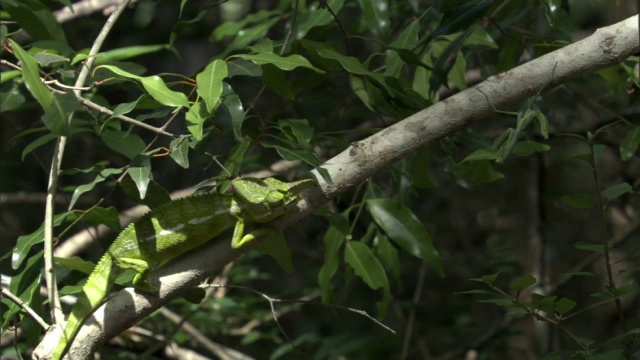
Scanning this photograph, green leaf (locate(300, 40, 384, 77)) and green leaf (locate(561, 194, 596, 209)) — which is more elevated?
green leaf (locate(300, 40, 384, 77))

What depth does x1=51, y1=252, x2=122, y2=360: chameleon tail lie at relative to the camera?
2.57m

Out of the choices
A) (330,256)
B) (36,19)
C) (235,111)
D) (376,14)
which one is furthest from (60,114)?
(376,14)

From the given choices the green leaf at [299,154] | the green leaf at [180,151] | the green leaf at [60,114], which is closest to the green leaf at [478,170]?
the green leaf at [299,154]

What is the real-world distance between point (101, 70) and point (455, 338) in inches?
137

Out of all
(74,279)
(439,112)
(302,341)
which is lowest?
(302,341)

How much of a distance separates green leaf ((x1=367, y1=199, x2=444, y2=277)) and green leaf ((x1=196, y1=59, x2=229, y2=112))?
1.18m

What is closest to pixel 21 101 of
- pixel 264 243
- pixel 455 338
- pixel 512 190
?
pixel 264 243

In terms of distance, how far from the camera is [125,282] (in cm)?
312

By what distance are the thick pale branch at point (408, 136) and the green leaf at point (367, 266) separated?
811 millimetres

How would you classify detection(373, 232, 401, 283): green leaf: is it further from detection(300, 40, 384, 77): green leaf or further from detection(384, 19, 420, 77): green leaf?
detection(300, 40, 384, 77): green leaf

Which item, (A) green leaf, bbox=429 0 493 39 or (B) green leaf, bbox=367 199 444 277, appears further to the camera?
(B) green leaf, bbox=367 199 444 277

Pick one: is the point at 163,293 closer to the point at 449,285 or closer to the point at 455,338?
the point at 455,338

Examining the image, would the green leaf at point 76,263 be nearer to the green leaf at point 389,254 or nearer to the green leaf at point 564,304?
the green leaf at point 389,254

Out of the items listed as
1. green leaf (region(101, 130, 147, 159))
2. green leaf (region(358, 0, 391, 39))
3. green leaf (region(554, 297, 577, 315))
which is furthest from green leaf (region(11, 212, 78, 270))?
green leaf (region(554, 297, 577, 315))
